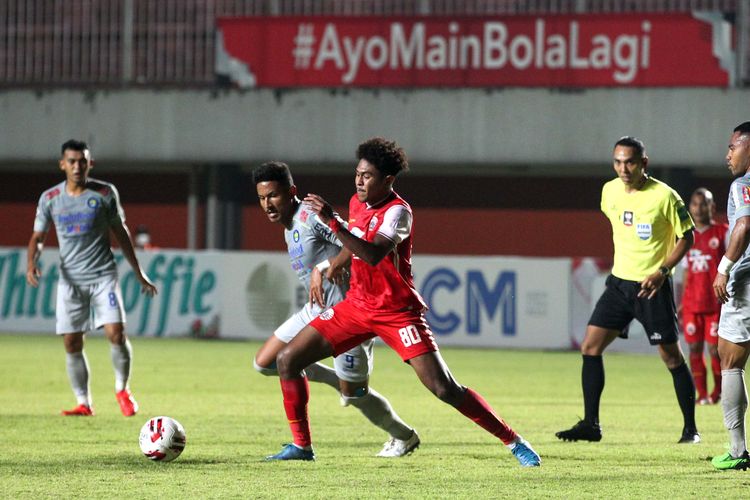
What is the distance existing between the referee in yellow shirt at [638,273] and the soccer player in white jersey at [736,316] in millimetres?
1371

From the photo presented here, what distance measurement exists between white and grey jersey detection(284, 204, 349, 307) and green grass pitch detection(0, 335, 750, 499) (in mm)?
1144

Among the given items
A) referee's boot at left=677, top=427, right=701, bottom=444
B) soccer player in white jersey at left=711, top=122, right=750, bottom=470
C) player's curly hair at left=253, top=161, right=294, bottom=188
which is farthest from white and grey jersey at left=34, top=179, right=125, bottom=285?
soccer player in white jersey at left=711, top=122, right=750, bottom=470

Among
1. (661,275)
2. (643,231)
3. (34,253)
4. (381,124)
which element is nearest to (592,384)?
(661,275)

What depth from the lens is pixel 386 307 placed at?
801 cm

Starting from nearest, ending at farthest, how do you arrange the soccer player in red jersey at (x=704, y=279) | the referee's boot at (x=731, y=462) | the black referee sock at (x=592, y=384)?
1. the referee's boot at (x=731, y=462)
2. the black referee sock at (x=592, y=384)
3. the soccer player in red jersey at (x=704, y=279)

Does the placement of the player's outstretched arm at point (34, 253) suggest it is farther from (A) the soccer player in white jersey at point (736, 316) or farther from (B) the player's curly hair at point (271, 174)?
(A) the soccer player in white jersey at point (736, 316)

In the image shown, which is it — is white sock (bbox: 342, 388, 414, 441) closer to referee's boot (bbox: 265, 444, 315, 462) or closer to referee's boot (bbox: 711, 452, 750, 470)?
referee's boot (bbox: 265, 444, 315, 462)

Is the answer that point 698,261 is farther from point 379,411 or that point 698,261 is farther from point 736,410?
point 379,411

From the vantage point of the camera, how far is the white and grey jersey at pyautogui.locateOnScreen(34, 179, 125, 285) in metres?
11.4

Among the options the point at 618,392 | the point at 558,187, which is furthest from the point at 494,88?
the point at 618,392

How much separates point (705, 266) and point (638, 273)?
383 cm

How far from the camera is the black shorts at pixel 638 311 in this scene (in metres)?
9.76

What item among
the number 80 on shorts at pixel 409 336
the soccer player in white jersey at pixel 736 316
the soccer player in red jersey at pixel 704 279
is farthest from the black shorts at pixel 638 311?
the soccer player in red jersey at pixel 704 279

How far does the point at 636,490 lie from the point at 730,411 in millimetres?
1107
